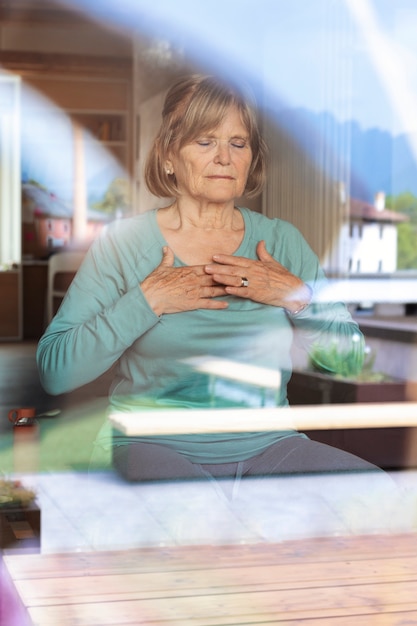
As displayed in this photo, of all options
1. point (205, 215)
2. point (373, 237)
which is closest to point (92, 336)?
point (205, 215)

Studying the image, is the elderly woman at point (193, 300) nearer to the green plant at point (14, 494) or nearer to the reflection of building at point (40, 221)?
the green plant at point (14, 494)

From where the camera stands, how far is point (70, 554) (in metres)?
1.31

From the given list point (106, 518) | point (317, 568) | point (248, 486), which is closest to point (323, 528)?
point (248, 486)

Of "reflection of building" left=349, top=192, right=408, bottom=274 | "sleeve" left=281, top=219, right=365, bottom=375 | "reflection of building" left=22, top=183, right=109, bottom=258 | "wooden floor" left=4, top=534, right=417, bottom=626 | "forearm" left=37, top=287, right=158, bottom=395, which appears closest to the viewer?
"wooden floor" left=4, top=534, right=417, bottom=626

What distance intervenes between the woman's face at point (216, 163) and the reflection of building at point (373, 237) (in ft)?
4.65

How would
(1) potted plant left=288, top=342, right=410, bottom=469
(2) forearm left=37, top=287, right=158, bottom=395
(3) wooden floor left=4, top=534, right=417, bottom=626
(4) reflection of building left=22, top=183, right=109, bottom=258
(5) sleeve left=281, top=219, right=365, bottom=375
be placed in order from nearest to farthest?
(3) wooden floor left=4, top=534, right=417, bottom=626, (2) forearm left=37, top=287, right=158, bottom=395, (5) sleeve left=281, top=219, right=365, bottom=375, (1) potted plant left=288, top=342, right=410, bottom=469, (4) reflection of building left=22, top=183, right=109, bottom=258

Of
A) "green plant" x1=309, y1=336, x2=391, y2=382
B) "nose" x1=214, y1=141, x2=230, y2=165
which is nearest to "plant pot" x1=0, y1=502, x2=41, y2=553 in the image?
"green plant" x1=309, y1=336, x2=391, y2=382

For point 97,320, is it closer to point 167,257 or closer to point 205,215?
point 167,257

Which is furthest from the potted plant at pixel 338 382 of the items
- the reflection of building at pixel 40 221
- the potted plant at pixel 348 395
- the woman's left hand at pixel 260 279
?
the reflection of building at pixel 40 221

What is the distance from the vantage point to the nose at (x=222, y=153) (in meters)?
1.56

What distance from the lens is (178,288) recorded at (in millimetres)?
1512

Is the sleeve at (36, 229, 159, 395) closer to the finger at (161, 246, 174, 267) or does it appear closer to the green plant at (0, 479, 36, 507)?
the finger at (161, 246, 174, 267)

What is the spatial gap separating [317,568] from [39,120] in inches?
229

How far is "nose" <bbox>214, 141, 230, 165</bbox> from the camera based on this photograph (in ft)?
5.10
